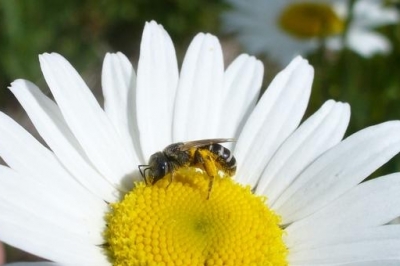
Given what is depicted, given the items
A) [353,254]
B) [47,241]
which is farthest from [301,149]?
[47,241]

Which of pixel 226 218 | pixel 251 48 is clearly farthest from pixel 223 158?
pixel 251 48

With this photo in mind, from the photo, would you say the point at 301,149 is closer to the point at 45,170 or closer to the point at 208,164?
the point at 208,164

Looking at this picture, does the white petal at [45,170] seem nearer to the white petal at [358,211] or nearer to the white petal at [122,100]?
the white petal at [122,100]

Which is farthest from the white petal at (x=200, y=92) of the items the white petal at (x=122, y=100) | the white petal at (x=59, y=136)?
the white petal at (x=59, y=136)

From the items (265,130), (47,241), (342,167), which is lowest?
(47,241)

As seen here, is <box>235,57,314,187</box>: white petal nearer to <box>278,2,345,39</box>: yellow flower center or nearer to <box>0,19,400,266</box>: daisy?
<box>0,19,400,266</box>: daisy
